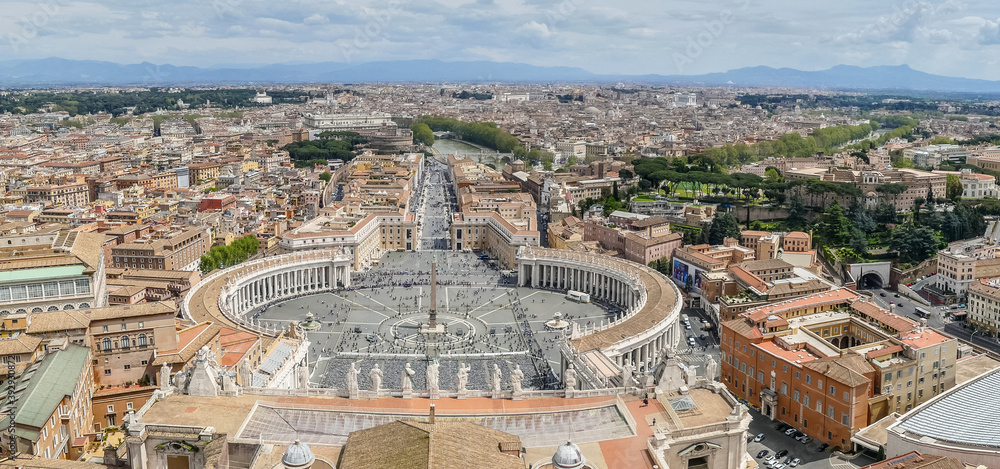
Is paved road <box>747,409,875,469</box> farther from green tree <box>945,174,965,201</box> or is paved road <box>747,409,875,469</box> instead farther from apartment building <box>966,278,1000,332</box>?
green tree <box>945,174,965,201</box>

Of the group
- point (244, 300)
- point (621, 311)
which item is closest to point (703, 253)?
point (621, 311)

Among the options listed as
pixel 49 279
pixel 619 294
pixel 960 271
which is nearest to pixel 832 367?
pixel 619 294

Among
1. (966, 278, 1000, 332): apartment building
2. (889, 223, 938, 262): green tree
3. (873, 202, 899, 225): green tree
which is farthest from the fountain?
(873, 202, 899, 225): green tree

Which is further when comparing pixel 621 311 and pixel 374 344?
pixel 621 311

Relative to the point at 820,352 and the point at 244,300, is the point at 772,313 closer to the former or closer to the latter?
the point at 820,352

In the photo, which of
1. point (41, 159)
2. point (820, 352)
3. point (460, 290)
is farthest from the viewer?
point (41, 159)

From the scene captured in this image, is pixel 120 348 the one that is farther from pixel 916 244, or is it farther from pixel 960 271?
pixel 916 244
